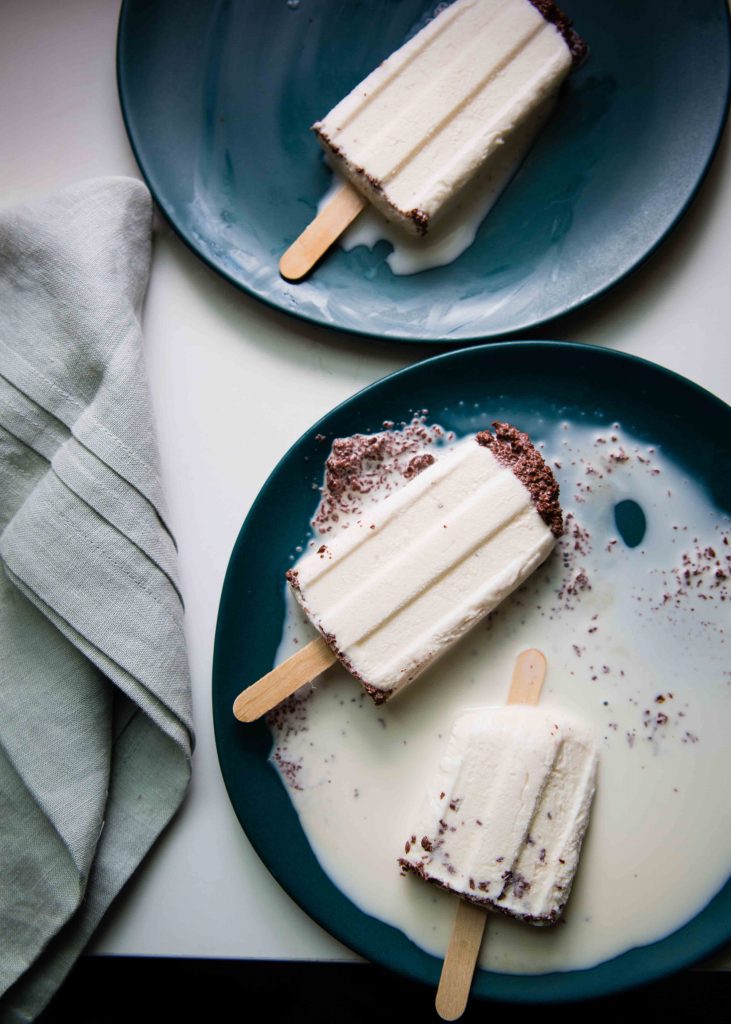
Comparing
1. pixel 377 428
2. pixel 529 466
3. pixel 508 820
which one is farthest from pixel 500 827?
pixel 377 428

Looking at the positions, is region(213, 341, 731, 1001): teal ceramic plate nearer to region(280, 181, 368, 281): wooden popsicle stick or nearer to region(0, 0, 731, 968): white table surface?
region(0, 0, 731, 968): white table surface

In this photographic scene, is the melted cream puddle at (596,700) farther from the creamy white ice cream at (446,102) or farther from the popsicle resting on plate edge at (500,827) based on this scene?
the creamy white ice cream at (446,102)

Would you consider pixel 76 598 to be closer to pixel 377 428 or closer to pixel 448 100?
pixel 377 428

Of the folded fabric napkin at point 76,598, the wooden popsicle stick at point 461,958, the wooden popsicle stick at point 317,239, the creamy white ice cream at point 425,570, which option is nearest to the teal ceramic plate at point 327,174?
the wooden popsicle stick at point 317,239

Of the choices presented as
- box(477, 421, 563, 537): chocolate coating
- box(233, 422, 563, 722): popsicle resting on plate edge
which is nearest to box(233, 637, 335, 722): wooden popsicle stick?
box(233, 422, 563, 722): popsicle resting on plate edge

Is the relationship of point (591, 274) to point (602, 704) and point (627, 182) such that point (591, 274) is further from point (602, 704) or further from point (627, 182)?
point (602, 704)

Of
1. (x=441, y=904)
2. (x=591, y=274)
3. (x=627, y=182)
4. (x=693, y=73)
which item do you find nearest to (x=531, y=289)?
(x=591, y=274)

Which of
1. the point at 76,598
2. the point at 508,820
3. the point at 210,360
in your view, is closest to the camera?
the point at 508,820
